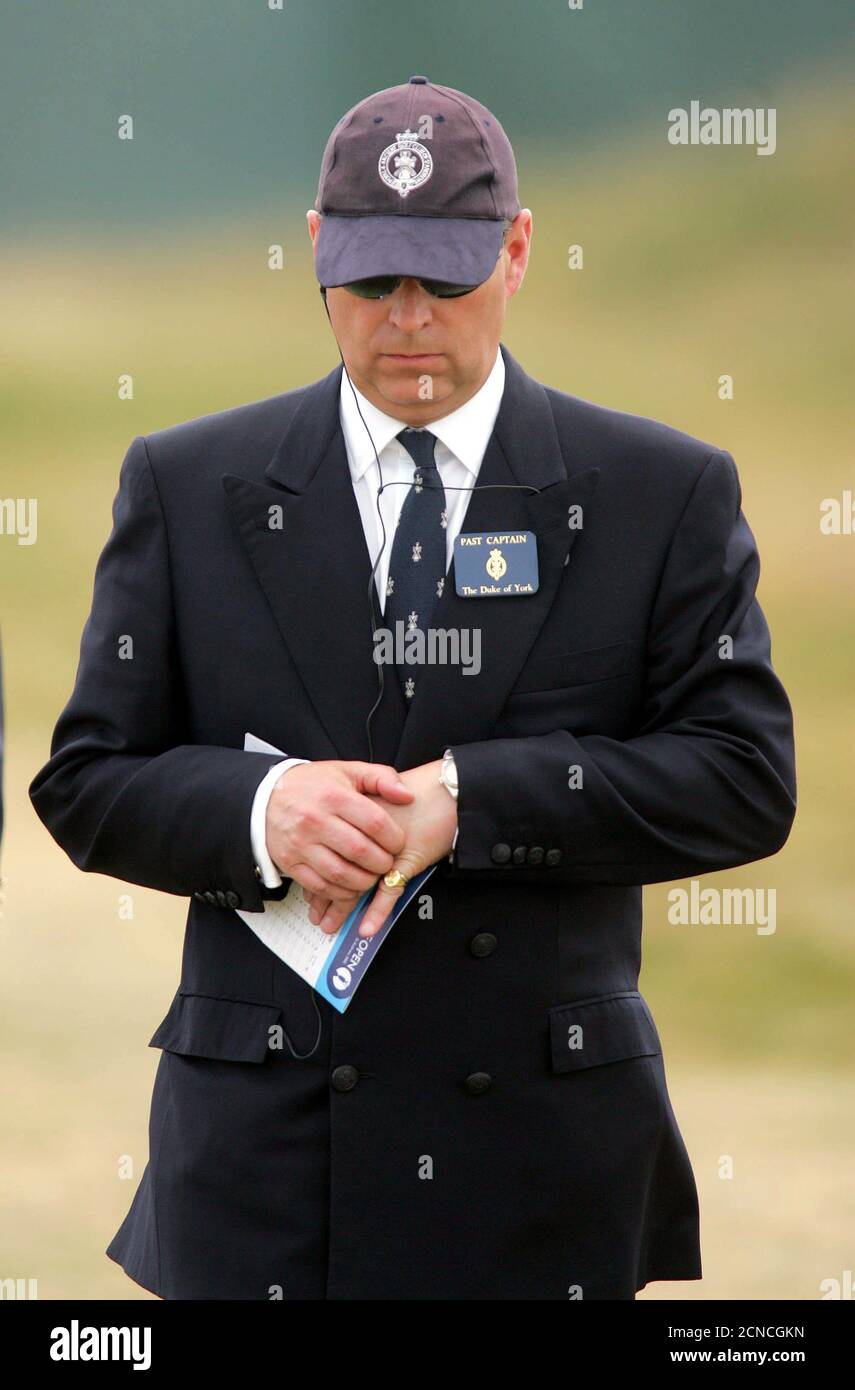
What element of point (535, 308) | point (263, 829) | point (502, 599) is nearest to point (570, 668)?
point (502, 599)

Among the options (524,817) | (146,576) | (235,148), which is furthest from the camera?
(235,148)

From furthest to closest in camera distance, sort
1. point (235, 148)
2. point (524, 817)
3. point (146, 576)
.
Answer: point (235, 148) → point (146, 576) → point (524, 817)

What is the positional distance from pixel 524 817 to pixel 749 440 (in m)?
2.67

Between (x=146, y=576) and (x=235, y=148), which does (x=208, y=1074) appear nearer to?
(x=146, y=576)

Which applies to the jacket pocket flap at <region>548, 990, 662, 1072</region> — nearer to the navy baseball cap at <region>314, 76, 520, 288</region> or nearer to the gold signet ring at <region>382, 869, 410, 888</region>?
the gold signet ring at <region>382, 869, 410, 888</region>

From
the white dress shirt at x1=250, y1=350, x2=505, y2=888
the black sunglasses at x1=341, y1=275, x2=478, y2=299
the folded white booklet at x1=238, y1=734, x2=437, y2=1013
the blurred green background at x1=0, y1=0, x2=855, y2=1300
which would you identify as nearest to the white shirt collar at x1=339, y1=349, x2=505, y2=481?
the white dress shirt at x1=250, y1=350, x2=505, y2=888

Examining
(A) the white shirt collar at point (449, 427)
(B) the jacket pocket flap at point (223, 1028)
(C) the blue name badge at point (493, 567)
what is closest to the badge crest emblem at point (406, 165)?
(A) the white shirt collar at point (449, 427)

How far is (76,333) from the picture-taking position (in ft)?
13.9

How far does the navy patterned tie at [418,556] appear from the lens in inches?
69.9

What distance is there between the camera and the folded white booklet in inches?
67.0

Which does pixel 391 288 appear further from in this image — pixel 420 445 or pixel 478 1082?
pixel 478 1082

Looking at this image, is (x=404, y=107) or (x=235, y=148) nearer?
(x=404, y=107)
